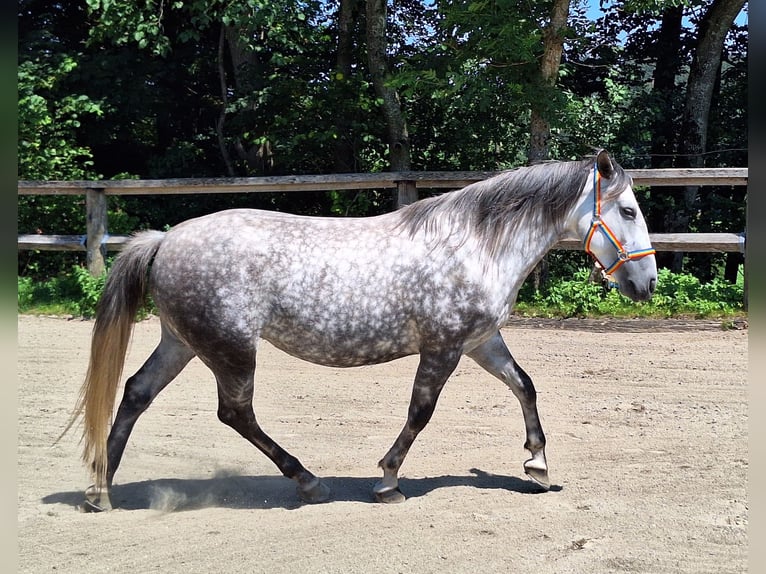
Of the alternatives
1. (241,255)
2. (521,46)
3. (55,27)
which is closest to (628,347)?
(521,46)

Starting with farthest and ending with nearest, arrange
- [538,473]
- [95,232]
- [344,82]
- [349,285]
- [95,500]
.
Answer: [344,82], [95,232], [538,473], [95,500], [349,285]

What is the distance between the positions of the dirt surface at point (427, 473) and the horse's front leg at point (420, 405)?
104 mm

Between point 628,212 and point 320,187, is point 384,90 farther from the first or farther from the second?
point 628,212

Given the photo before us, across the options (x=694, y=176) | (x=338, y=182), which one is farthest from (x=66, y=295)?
(x=694, y=176)

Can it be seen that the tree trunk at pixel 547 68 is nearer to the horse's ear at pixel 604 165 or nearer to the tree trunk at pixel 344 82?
the tree trunk at pixel 344 82

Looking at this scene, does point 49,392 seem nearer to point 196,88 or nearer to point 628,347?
point 628,347

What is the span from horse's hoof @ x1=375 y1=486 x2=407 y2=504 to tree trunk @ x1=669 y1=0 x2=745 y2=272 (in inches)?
304

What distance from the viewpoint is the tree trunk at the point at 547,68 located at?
900cm

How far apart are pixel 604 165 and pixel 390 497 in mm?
2071

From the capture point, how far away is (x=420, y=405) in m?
3.99

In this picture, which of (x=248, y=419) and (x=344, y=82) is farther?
(x=344, y=82)

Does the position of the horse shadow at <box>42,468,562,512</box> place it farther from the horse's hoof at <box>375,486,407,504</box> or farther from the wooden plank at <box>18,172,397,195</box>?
the wooden plank at <box>18,172,397,195</box>

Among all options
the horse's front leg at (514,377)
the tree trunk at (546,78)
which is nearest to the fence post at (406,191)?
the tree trunk at (546,78)

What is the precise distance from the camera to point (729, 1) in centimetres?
1005
